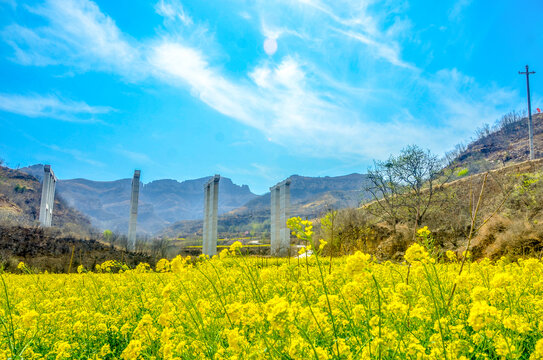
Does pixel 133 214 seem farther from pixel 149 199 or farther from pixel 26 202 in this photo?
pixel 149 199

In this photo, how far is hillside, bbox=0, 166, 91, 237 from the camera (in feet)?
107

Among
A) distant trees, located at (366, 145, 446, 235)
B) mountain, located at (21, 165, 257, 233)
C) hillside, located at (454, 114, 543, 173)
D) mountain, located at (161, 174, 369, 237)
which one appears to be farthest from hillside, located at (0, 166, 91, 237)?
mountain, located at (21, 165, 257, 233)

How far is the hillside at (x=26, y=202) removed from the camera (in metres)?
32.8

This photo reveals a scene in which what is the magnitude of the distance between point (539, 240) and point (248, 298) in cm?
895

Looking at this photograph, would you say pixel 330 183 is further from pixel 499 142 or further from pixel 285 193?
pixel 285 193

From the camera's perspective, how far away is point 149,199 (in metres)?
172

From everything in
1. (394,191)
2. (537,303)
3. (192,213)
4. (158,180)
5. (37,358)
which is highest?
(158,180)

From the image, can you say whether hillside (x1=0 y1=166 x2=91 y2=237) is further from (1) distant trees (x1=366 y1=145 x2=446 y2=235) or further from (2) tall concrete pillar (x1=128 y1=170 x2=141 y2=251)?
(1) distant trees (x1=366 y1=145 x2=446 y2=235)

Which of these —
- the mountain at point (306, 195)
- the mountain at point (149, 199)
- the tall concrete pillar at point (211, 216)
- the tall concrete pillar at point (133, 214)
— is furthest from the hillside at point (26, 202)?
the mountain at point (149, 199)

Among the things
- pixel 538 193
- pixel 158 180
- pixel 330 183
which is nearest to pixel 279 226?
pixel 538 193

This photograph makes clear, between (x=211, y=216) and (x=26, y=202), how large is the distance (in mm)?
27379

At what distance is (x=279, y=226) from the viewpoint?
20781 mm

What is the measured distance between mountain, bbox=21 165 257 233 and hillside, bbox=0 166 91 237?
185 feet

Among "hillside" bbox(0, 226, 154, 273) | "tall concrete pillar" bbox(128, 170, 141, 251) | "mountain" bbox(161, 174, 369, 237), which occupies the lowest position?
"hillside" bbox(0, 226, 154, 273)
